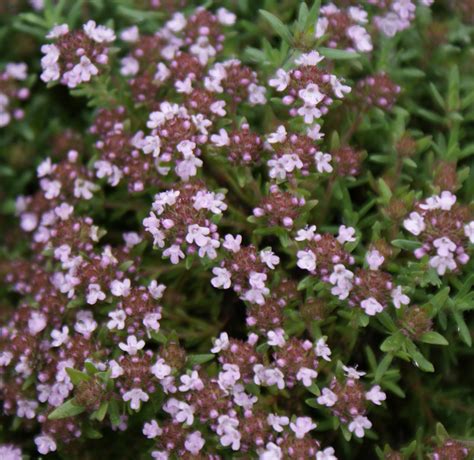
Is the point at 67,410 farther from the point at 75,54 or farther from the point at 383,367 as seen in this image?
the point at 75,54

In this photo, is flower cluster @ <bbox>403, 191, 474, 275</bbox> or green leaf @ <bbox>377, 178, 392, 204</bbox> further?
green leaf @ <bbox>377, 178, 392, 204</bbox>

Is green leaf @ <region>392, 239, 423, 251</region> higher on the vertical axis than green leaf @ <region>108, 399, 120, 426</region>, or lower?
higher

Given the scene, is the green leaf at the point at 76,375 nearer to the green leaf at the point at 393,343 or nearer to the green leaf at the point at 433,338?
the green leaf at the point at 393,343

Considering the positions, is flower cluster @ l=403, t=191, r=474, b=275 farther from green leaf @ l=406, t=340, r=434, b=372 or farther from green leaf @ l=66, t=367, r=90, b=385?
green leaf @ l=66, t=367, r=90, b=385

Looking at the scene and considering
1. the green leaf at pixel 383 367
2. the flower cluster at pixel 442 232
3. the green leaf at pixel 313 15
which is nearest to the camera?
the flower cluster at pixel 442 232

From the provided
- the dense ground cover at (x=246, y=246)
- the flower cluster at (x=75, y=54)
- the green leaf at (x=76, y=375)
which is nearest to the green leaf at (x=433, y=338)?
the dense ground cover at (x=246, y=246)

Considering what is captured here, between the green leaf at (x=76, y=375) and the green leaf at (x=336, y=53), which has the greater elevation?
the green leaf at (x=336, y=53)

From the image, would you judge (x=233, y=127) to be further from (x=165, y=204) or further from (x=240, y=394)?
(x=240, y=394)

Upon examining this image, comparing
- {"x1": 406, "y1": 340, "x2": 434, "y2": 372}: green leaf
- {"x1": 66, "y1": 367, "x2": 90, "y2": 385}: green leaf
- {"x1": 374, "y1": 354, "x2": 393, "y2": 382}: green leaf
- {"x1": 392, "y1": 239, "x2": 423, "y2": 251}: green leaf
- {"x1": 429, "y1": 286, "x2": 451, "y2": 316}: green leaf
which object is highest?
{"x1": 392, "y1": 239, "x2": 423, "y2": 251}: green leaf

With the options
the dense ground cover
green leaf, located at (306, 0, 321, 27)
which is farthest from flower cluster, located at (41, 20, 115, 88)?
green leaf, located at (306, 0, 321, 27)
